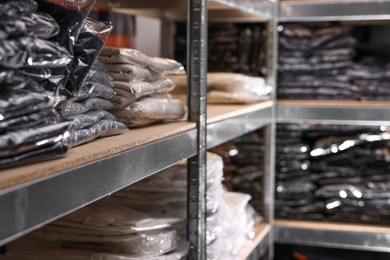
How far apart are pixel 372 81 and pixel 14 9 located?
2536 mm

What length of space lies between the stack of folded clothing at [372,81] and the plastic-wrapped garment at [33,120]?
7.82ft

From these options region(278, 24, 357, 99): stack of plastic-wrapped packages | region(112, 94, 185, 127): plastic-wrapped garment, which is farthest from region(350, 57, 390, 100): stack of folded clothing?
region(112, 94, 185, 127): plastic-wrapped garment

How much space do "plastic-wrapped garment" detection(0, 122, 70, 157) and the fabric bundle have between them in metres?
2.27

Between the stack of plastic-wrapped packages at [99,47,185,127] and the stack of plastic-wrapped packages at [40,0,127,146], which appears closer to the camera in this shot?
the stack of plastic-wrapped packages at [40,0,127,146]

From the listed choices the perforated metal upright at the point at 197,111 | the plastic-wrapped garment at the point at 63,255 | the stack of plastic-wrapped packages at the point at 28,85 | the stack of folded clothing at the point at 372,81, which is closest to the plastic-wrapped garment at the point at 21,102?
the stack of plastic-wrapped packages at the point at 28,85

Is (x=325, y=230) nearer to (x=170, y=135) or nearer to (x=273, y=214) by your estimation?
(x=273, y=214)

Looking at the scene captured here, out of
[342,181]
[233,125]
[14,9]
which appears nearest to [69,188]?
[14,9]

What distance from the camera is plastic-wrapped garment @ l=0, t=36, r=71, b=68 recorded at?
3.50 ft

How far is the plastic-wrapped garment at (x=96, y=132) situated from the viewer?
52.0 inches

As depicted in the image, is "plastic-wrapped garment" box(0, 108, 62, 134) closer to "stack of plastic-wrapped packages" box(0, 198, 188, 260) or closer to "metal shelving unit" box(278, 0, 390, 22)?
"stack of plastic-wrapped packages" box(0, 198, 188, 260)

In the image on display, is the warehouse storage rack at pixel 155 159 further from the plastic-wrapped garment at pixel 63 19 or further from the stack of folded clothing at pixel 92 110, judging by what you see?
the plastic-wrapped garment at pixel 63 19

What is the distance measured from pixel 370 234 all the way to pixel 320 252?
0.36 meters

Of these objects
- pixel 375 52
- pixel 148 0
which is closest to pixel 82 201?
pixel 148 0

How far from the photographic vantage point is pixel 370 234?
3.11 meters
